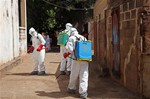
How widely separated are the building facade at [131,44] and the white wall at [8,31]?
5.00 meters

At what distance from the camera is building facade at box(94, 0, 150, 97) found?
9.16m

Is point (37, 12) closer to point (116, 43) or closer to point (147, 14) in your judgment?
point (116, 43)

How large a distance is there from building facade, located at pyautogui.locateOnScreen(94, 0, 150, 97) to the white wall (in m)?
5.00

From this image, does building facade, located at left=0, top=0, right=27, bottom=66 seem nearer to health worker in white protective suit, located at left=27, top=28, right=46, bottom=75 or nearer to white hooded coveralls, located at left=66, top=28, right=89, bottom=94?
health worker in white protective suit, located at left=27, top=28, right=46, bottom=75

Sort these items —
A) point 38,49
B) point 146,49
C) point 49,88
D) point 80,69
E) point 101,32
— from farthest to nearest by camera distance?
point 101,32, point 38,49, point 49,88, point 80,69, point 146,49

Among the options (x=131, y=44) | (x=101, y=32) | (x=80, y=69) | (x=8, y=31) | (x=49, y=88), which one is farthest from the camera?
(x=8, y=31)

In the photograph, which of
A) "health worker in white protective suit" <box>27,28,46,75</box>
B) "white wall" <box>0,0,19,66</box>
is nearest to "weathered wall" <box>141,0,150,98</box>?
"health worker in white protective suit" <box>27,28,46,75</box>

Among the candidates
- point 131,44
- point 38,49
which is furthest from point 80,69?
point 38,49

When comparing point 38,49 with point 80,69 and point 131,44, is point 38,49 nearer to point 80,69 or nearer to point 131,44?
point 80,69

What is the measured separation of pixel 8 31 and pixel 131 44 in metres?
8.64

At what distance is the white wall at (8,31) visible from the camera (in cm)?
1544

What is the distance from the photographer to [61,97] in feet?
31.1

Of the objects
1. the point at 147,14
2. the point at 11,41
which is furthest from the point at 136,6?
the point at 11,41

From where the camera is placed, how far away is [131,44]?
393 inches
